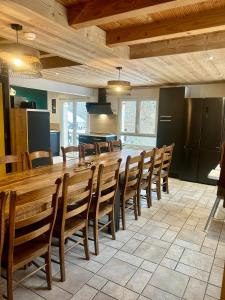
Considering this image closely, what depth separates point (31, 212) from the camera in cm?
169

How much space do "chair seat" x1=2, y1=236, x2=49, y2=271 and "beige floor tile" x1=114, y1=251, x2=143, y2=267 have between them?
34.4 inches

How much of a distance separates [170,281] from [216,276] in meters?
0.45

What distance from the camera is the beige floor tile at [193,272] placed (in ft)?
6.61

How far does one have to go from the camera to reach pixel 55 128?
27.6ft

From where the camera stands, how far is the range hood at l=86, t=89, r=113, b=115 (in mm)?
6945

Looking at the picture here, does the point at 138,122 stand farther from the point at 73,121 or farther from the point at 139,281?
the point at 139,281

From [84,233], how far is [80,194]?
450 millimetres

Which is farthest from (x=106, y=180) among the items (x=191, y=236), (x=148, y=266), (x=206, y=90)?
(x=206, y=90)

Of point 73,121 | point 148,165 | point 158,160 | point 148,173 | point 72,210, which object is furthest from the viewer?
point 73,121

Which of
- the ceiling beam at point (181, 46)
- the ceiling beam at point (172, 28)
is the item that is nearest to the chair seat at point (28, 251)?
the ceiling beam at point (172, 28)

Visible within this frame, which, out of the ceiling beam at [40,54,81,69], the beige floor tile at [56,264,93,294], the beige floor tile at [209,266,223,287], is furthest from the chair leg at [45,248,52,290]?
the ceiling beam at [40,54,81,69]

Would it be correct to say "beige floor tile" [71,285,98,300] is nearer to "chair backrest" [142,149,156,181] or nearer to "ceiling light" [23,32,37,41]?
"chair backrest" [142,149,156,181]

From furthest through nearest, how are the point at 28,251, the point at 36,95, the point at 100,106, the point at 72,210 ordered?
the point at 36,95
the point at 100,106
the point at 72,210
the point at 28,251

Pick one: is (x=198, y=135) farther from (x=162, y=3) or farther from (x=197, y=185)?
(x=162, y=3)
